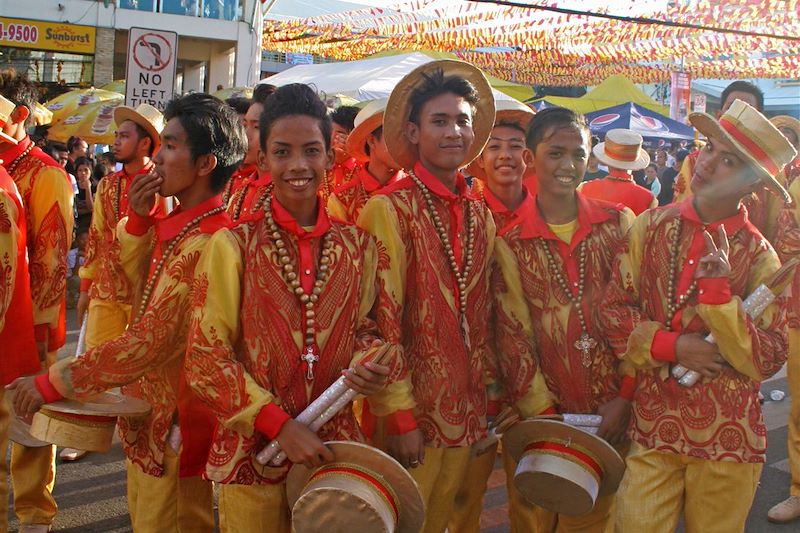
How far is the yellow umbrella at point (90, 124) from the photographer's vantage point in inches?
607

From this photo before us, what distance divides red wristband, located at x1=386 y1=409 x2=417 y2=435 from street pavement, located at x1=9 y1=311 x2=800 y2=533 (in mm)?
2012

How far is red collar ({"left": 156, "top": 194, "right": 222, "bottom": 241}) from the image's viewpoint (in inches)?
129

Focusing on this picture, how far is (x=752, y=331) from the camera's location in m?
3.01

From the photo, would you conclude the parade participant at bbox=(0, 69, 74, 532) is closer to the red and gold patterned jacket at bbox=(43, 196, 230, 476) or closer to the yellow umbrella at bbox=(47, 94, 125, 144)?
the red and gold patterned jacket at bbox=(43, 196, 230, 476)

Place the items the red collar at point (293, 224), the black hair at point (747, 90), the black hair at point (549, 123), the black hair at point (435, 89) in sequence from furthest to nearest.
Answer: the black hair at point (747, 90)
the black hair at point (549, 123)
the black hair at point (435, 89)
the red collar at point (293, 224)

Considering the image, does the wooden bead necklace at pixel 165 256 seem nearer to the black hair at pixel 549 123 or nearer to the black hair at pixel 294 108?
the black hair at pixel 294 108

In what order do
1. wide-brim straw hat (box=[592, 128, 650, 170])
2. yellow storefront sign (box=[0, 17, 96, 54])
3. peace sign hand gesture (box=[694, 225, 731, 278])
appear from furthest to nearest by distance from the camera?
yellow storefront sign (box=[0, 17, 96, 54])
wide-brim straw hat (box=[592, 128, 650, 170])
peace sign hand gesture (box=[694, 225, 731, 278])

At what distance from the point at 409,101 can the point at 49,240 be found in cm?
193

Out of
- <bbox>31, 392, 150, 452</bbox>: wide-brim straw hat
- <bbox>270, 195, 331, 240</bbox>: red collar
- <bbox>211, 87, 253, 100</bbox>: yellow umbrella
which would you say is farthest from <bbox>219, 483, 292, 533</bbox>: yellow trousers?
<bbox>211, 87, 253, 100</bbox>: yellow umbrella

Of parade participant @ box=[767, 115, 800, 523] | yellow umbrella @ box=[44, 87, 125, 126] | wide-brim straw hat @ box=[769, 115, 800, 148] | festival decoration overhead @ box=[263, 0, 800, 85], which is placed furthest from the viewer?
yellow umbrella @ box=[44, 87, 125, 126]

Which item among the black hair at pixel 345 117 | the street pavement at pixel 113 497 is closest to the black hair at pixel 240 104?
the black hair at pixel 345 117

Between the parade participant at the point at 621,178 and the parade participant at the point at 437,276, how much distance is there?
3.43 meters

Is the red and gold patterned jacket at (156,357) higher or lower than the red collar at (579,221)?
lower

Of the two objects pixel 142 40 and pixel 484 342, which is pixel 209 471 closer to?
pixel 484 342
